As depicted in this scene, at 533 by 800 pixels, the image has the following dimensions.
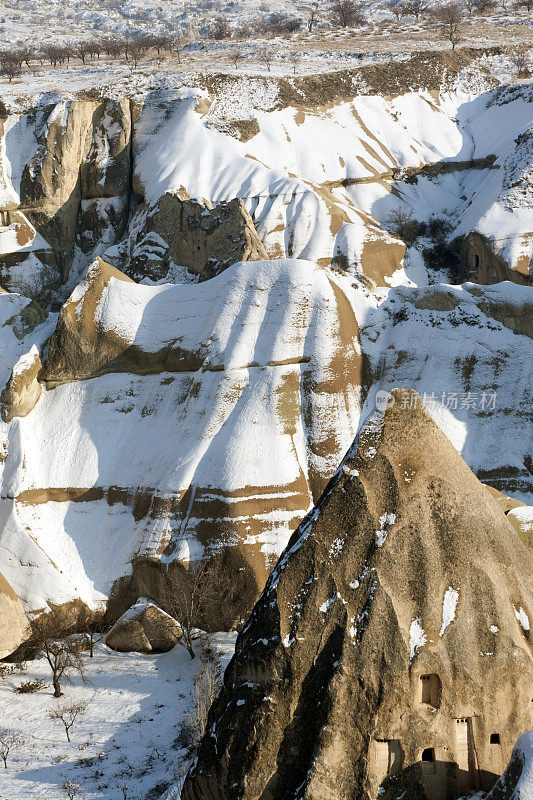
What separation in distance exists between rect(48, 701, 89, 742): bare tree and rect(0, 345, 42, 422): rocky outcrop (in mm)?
12276

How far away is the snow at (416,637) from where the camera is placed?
10.6m

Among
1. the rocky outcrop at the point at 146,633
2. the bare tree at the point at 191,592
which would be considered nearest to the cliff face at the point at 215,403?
the bare tree at the point at 191,592

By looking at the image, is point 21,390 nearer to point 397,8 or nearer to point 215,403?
point 215,403

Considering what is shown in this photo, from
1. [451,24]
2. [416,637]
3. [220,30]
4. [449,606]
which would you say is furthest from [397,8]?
[416,637]

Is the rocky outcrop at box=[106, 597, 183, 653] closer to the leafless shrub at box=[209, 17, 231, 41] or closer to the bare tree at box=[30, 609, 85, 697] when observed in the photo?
the bare tree at box=[30, 609, 85, 697]

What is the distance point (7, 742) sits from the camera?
20031 millimetres

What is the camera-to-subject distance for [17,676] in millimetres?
24500

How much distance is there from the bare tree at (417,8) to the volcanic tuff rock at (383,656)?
10501cm

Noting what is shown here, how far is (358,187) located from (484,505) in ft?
162

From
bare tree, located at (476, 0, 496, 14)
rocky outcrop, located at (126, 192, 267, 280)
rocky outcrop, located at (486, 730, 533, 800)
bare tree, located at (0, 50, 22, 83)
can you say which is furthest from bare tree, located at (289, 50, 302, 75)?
rocky outcrop, located at (486, 730, 533, 800)

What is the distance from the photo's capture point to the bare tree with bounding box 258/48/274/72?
74363mm

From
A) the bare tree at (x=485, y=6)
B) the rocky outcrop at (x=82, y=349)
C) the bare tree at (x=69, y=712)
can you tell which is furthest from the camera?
the bare tree at (x=485, y=6)

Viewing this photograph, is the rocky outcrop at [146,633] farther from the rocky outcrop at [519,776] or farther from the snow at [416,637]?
the rocky outcrop at [519,776]

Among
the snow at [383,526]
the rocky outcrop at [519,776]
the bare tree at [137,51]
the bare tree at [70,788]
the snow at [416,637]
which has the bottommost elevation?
the bare tree at [70,788]
